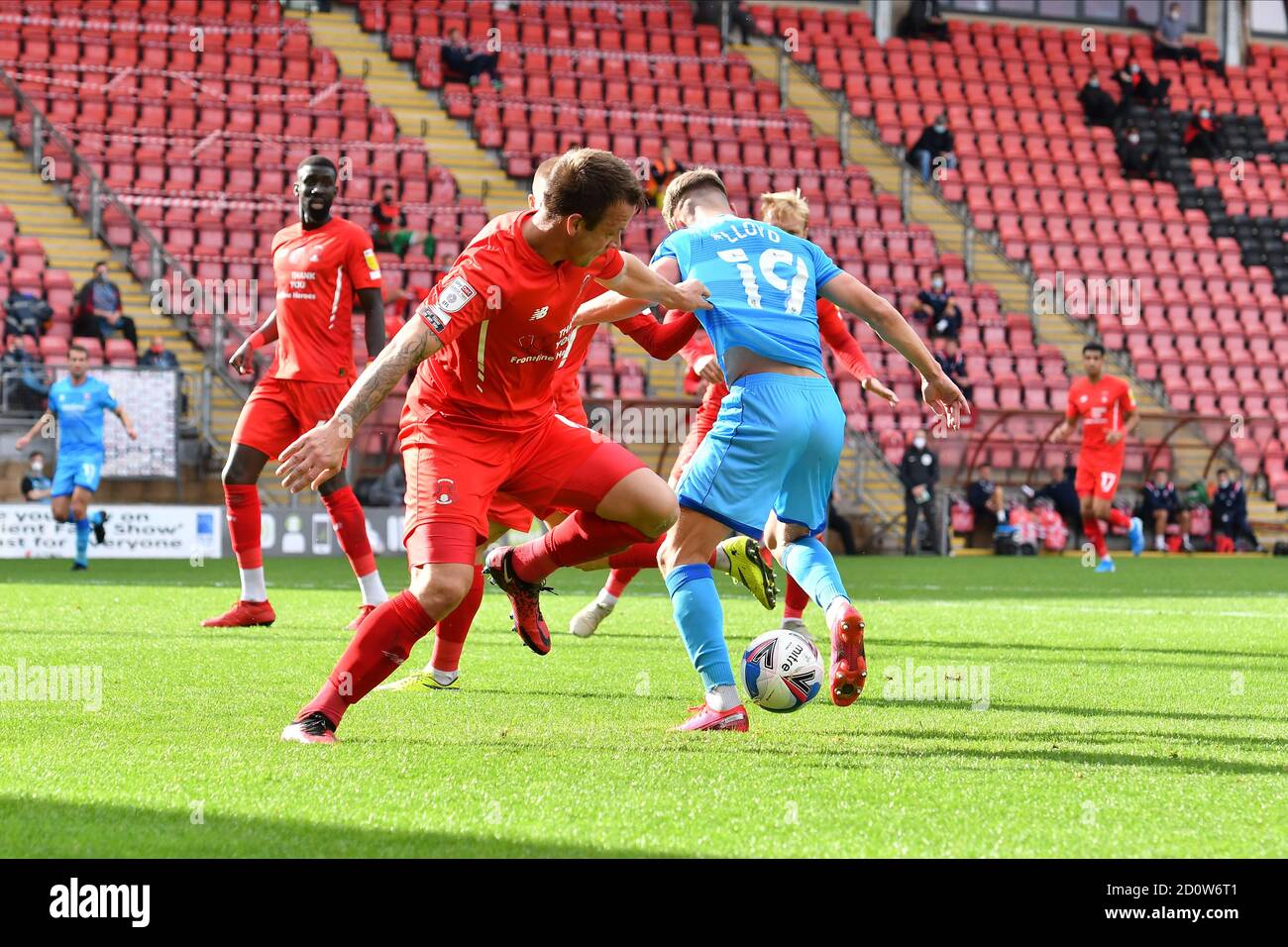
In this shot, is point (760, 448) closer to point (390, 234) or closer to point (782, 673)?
point (782, 673)

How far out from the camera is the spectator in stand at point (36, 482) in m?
18.3

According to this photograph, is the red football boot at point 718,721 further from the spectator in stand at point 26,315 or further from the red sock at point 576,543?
the spectator in stand at point 26,315

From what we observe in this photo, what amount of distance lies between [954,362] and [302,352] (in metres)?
15.5

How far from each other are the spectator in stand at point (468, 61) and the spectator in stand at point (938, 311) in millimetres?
8564

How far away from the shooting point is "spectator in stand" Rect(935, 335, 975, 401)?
2288cm

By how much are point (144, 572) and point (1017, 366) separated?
51.1 ft

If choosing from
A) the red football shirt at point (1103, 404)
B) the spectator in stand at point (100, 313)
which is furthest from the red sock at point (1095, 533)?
the spectator in stand at point (100, 313)

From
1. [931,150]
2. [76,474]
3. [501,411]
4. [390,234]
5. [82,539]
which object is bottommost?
[82,539]

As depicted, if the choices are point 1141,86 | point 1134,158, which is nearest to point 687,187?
point 1134,158

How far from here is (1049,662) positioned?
7805 millimetres

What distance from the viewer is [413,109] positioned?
27547mm

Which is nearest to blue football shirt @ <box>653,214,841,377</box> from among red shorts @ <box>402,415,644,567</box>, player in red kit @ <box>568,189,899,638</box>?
player in red kit @ <box>568,189,899,638</box>

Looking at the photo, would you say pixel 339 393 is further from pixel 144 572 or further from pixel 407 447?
pixel 144 572
